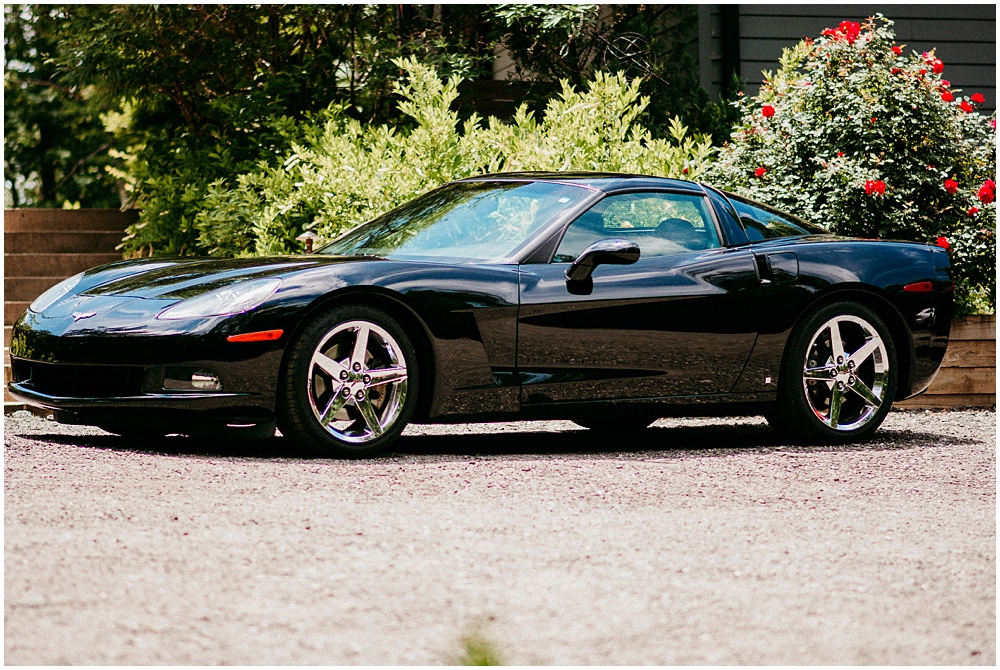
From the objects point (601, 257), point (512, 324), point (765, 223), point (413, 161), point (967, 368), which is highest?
point (413, 161)

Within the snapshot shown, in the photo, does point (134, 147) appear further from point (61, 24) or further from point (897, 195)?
point (897, 195)

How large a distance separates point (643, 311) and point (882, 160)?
380 centimetres

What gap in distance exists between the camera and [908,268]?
7449 millimetres

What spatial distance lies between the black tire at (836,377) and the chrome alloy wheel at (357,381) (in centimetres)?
215

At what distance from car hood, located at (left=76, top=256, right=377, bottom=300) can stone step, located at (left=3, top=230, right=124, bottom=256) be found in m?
6.80

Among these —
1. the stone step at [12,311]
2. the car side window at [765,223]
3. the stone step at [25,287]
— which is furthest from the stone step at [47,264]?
the car side window at [765,223]

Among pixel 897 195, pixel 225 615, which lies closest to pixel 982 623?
pixel 225 615

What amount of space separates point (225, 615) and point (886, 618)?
1624mm

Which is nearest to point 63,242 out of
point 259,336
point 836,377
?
point 259,336

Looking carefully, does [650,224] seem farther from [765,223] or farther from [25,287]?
[25,287]

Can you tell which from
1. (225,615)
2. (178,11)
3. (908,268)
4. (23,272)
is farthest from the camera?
(23,272)

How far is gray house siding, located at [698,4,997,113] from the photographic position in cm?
1425

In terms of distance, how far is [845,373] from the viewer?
23.8 ft

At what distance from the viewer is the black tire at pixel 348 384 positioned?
5848mm
